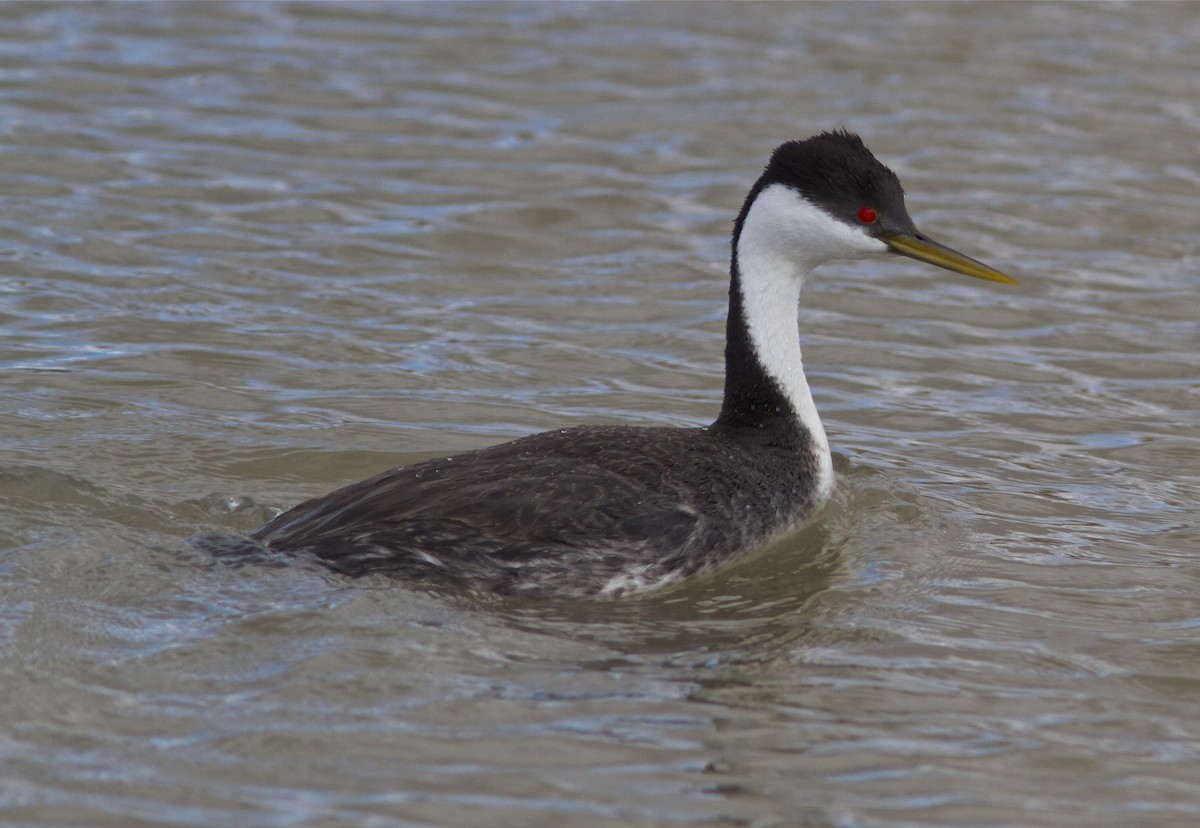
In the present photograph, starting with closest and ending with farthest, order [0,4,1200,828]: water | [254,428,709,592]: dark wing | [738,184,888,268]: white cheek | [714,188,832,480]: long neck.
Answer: [0,4,1200,828]: water
[254,428,709,592]: dark wing
[738,184,888,268]: white cheek
[714,188,832,480]: long neck

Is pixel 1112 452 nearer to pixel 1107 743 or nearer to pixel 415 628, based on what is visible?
pixel 1107 743

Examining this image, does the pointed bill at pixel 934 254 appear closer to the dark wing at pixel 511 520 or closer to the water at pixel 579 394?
the water at pixel 579 394

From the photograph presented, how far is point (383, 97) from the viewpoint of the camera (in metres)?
15.2

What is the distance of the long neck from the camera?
8.15 metres

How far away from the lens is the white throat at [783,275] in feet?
26.5

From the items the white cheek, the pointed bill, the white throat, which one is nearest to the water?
the white throat

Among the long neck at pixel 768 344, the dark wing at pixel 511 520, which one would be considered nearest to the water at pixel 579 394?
the dark wing at pixel 511 520

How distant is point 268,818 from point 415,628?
4.77ft

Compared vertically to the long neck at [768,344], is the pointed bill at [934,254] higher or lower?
higher

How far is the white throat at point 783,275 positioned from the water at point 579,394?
0.67m

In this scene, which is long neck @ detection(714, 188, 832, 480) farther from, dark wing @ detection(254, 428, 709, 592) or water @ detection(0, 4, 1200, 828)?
dark wing @ detection(254, 428, 709, 592)

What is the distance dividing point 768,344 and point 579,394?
2091 mm

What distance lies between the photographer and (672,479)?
755 cm

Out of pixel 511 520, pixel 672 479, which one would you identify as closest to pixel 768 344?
pixel 672 479
